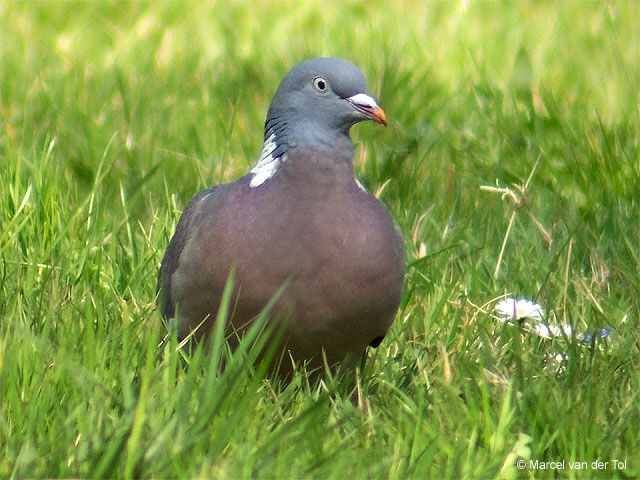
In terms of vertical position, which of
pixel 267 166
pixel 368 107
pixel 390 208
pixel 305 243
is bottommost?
pixel 390 208

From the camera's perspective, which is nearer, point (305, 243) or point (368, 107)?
point (305, 243)

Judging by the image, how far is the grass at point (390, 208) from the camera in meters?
2.88

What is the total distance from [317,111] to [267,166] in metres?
0.23

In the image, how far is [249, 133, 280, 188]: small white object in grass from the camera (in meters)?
3.66

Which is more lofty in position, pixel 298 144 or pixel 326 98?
pixel 326 98

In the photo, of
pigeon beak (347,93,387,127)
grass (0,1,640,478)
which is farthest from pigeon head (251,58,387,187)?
grass (0,1,640,478)

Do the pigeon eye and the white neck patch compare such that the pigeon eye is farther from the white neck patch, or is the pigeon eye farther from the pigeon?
the white neck patch

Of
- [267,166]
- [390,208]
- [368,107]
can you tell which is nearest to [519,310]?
[368,107]

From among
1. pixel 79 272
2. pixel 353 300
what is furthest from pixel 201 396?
pixel 79 272

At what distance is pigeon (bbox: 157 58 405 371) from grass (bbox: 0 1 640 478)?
0.12 m

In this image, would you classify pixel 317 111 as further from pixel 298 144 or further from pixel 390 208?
pixel 390 208

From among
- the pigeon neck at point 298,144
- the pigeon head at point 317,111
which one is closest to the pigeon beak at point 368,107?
the pigeon head at point 317,111

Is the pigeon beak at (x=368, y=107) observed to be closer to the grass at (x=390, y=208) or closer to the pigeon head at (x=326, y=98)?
the pigeon head at (x=326, y=98)

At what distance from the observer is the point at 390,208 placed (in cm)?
515
